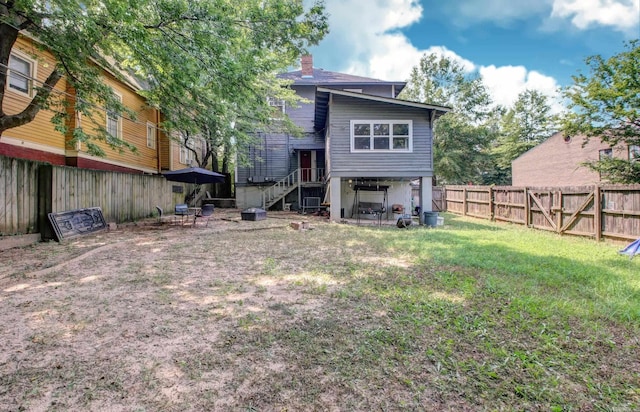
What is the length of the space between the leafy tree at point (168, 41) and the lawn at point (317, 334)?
16.0 feet

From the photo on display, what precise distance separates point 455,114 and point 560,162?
12.3m

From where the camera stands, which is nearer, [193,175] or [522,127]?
[193,175]

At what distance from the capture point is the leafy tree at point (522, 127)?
103ft

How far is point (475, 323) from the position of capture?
3.33 m

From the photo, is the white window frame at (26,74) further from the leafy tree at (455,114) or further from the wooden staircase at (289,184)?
the leafy tree at (455,114)

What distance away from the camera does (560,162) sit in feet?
74.1

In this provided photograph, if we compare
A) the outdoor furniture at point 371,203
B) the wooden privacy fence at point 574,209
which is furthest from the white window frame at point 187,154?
the wooden privacy fence at point 574,209

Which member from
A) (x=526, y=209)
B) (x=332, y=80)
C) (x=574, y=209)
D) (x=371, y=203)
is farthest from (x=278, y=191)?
(x=574, y=209)

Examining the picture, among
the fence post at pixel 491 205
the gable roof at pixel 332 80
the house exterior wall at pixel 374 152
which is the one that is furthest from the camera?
the gable roof at pixel 332 80

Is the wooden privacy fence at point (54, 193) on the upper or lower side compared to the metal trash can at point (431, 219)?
upper

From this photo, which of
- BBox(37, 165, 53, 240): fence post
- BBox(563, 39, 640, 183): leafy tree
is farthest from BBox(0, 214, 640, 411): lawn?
BBox(563, 39, 640, 183): leafy tree

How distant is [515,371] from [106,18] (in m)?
9.74

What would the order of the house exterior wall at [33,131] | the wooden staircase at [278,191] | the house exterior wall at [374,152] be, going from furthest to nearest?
the wooden staircase at [278,191] → the house exterior wall at [374,152] → the house exterior wall at [33,131]

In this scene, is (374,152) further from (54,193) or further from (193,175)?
(54,193)
